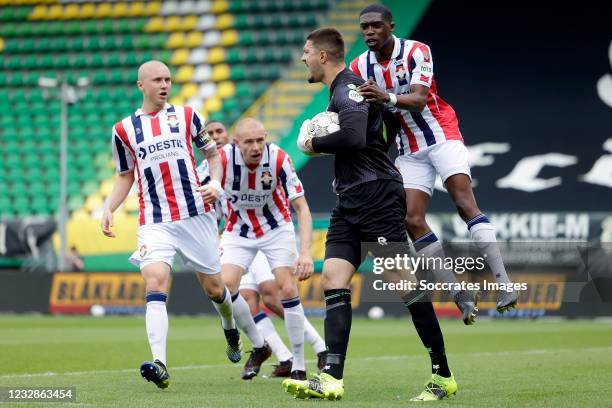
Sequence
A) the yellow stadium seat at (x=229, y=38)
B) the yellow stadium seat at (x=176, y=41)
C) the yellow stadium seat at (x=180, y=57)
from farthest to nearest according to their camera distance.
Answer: the yellow stadium seat at (x=176, y=41) < the yellow stadium seat at (x=180, y=57) < the yellow stadium seat at (x=229, y=38)

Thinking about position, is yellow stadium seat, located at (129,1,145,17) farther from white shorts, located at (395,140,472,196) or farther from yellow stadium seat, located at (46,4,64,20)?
white shorts, located at (395,140,472,196)

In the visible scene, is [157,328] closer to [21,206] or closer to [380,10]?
[380,10]

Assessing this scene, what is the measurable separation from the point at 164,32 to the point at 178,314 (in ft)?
33.3

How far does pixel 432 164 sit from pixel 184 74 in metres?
19.1

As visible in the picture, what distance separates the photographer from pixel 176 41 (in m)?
26.4

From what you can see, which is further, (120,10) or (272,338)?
(120,10)

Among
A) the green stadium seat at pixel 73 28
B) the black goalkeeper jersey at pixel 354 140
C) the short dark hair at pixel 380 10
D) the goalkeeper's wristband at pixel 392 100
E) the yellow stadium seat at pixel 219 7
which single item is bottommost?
the black goalkeeper jersey at pixel 354 140

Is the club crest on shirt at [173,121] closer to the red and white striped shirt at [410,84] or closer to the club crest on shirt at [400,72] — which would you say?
the red and white striped shirt at [410,84]

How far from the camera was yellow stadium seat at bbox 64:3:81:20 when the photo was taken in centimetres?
2730

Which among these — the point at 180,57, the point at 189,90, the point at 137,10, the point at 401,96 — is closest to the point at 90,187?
the point at 189,90

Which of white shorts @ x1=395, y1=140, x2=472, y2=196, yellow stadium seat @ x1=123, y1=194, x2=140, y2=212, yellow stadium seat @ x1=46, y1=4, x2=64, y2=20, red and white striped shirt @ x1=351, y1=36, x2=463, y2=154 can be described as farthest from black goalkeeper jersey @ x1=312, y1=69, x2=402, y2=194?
yellow stadium seat @ x1=46, y1=4, x2=64, y2=20

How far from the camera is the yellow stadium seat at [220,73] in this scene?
25.6m

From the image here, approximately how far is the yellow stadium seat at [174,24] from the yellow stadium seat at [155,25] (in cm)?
17

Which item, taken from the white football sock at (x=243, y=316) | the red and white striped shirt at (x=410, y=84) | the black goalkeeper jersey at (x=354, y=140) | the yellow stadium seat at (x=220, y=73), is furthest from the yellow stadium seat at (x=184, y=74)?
the black goalkeeper jersey at (x=354, y=140)
